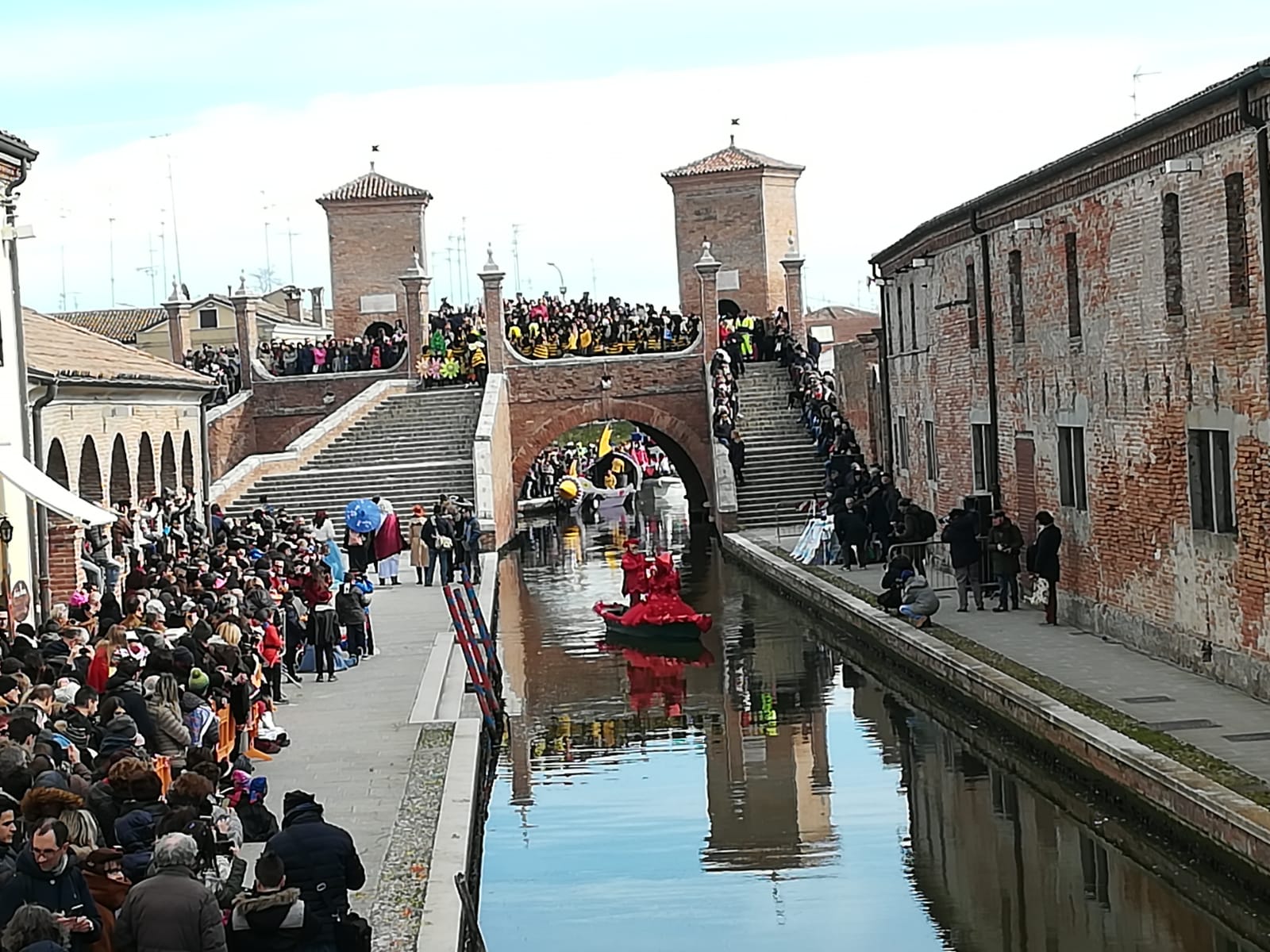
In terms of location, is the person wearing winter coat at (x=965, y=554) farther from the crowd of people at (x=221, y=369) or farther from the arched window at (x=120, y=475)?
the crowd of people at (x=221, y=369)

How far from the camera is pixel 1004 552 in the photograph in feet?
78.2

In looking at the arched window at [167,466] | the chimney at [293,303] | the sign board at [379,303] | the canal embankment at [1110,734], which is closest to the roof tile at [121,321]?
the chimney at [293,303]

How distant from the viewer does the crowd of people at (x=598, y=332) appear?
45906 millimetres

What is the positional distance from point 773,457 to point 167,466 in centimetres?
1427

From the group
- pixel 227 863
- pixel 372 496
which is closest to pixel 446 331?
pixel 372 496

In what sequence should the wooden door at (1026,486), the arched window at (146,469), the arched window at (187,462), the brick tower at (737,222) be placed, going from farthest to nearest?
the brick tower at (737,222) → the arched window at (187,462) → the arched window at (146,469) → the wooden door at (1026,486)

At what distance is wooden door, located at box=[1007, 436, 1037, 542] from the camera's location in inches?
966

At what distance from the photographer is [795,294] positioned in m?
50.1

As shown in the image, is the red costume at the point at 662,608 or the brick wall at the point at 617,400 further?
the brick wall at the point at 617,400

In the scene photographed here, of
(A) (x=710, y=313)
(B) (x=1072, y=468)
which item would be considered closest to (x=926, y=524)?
(B) (x=1072, y=468)

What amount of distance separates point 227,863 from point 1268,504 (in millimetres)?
9164

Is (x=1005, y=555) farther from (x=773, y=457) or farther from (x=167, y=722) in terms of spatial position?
(x=773, y=457)

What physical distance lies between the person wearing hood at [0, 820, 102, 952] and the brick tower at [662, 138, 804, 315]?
5065cm

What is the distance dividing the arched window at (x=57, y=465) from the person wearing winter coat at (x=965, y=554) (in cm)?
1105
